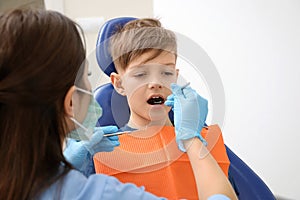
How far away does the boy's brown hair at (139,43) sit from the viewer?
1.11 meters

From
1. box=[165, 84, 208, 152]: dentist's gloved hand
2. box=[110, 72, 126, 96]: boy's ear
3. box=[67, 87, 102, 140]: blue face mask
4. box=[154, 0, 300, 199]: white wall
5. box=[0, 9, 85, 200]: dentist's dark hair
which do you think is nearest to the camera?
box=[0, 9, 85, 200]: dentist's dark hair

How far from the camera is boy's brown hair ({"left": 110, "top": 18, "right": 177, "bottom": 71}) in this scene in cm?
111

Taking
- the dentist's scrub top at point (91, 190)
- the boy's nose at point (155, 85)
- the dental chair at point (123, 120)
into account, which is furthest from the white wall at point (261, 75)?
the dentist's scrub top at point (91, 190)

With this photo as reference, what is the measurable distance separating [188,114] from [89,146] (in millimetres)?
246

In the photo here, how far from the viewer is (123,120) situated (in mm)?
1284

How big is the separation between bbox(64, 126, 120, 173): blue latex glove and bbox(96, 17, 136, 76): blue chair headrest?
19 centimetres

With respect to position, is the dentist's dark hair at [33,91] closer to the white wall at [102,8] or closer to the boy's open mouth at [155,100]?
the boy's open mouth at [155,100]

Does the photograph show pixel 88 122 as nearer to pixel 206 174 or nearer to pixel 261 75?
pixel 206 174

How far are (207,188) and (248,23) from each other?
958 mm

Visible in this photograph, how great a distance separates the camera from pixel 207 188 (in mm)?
832

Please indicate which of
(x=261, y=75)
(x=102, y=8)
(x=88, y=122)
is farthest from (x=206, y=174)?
(x=102, y=8)

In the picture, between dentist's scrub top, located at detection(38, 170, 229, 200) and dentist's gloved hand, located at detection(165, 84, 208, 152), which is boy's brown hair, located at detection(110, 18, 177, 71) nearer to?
dentist's gloved hand, located at detection(165, 84, 208, 152)

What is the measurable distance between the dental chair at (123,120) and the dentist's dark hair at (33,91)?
0.49 m

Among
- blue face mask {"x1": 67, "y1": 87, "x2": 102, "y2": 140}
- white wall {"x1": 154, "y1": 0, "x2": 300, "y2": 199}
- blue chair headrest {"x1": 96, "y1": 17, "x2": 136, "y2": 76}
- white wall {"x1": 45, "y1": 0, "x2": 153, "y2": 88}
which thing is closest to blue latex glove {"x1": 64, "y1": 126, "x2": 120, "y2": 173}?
blue face mask {"x1": 67, "y1": 87, "x2": 102, "y2": 140}
